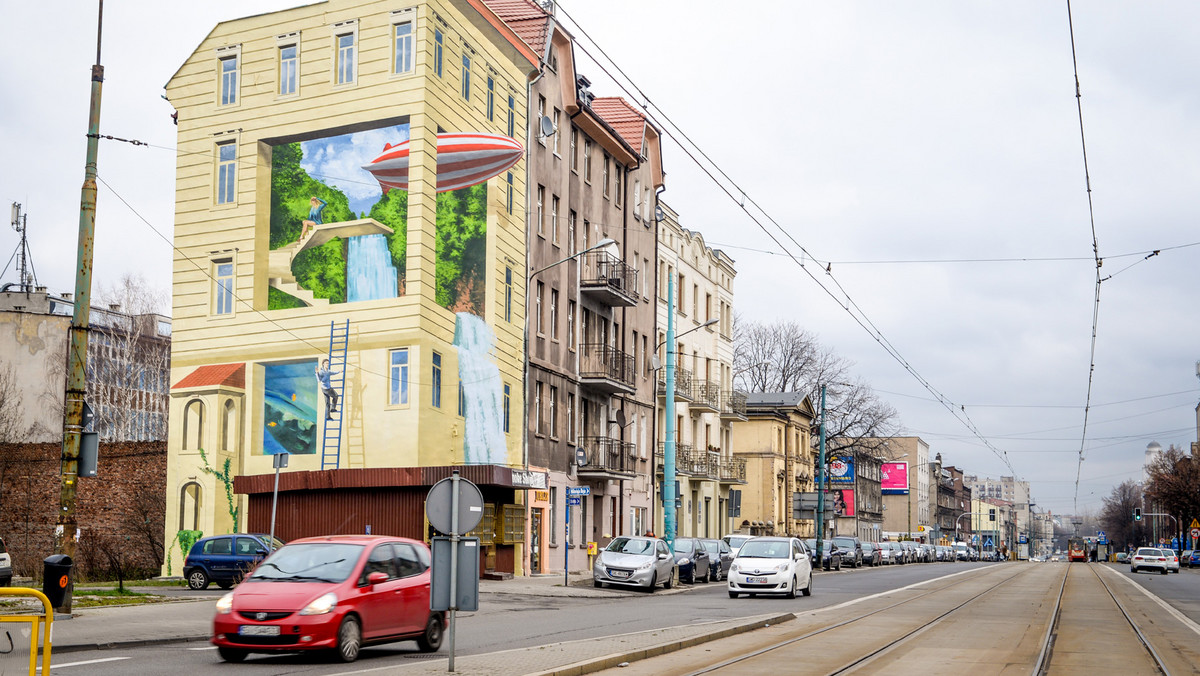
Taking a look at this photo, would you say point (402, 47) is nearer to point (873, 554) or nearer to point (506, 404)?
point (506, 404)

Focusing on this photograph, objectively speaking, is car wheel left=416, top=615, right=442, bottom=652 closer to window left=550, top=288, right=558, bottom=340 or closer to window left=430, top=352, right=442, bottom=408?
window left=430, top=352, right=442, bottom=408

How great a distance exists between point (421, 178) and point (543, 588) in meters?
11.8

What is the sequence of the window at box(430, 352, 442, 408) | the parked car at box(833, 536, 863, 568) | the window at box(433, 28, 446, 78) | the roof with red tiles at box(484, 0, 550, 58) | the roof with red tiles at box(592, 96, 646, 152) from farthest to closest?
the parked car at box(833, 536, 863, 568) → the roof with red tiles at box(592, 96, 646, 152) → the roof with red tiles at box(484, 0, 550, 58) → the window at box(433, 28, 446, 78) → the window at box(430, 352, 442, 408)

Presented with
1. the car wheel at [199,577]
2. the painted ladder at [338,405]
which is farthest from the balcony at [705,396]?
the car wheel at [199,577]

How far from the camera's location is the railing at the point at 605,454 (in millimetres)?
46062

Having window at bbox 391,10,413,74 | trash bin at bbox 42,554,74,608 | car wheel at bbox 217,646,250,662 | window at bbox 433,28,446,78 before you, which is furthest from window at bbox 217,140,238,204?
car wheel at bbox 217,646,250,662

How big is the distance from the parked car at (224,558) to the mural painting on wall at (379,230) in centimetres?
611

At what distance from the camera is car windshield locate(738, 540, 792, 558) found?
3103cm

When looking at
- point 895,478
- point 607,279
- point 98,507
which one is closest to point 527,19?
point 607,279

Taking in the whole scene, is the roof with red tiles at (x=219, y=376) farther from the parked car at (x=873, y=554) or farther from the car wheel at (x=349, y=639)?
the parked car at (x=873, y=554)

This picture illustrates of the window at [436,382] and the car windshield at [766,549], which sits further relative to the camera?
the window at [436,382]

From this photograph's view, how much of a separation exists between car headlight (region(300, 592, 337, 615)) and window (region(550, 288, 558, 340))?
29.4 m

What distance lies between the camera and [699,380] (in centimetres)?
6119

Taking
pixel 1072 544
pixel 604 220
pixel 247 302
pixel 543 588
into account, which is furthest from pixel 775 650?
pixel 1072 544
